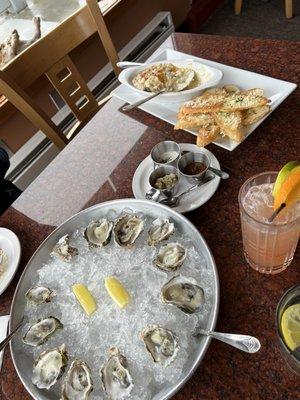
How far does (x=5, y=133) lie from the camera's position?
1963 millimetres

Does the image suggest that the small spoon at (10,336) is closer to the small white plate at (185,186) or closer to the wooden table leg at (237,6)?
the small white plate at (185,186)

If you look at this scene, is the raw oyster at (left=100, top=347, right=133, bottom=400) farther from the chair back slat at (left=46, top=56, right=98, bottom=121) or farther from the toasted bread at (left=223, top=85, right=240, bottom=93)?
the chair back slat at (left=46, top=56, right=98, bottom=121)

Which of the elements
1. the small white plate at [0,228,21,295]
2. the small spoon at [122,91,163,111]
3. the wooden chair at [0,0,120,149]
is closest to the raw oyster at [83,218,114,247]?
the small white plate at [0,228,21,295]

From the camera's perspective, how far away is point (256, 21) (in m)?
2.94

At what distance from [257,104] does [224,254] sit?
0.43 m

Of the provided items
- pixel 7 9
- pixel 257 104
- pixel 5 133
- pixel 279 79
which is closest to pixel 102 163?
pixel 257 104

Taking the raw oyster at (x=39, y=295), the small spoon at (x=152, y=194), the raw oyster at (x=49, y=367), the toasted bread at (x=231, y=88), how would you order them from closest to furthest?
1. the raw oyster at (x=49, y=367)
2. the raw oyster at (x=39, y=295)
3. the small spoon at (x=152, y=194)
4. the toasted bread at (x=231, y=88)

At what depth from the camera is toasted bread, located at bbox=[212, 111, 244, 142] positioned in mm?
869

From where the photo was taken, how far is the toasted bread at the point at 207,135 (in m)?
0.90

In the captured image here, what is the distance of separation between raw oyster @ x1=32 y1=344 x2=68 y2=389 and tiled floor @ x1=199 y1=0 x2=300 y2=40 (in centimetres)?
282

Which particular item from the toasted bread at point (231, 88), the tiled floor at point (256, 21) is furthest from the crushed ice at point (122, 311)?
the tiled floor at point (256, 21)

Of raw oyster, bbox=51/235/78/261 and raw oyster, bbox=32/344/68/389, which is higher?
raw oyster, bbox=32/344/68/389

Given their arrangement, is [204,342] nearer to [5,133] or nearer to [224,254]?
[224,254]

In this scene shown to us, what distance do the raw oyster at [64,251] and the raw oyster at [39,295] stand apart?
8 cm
